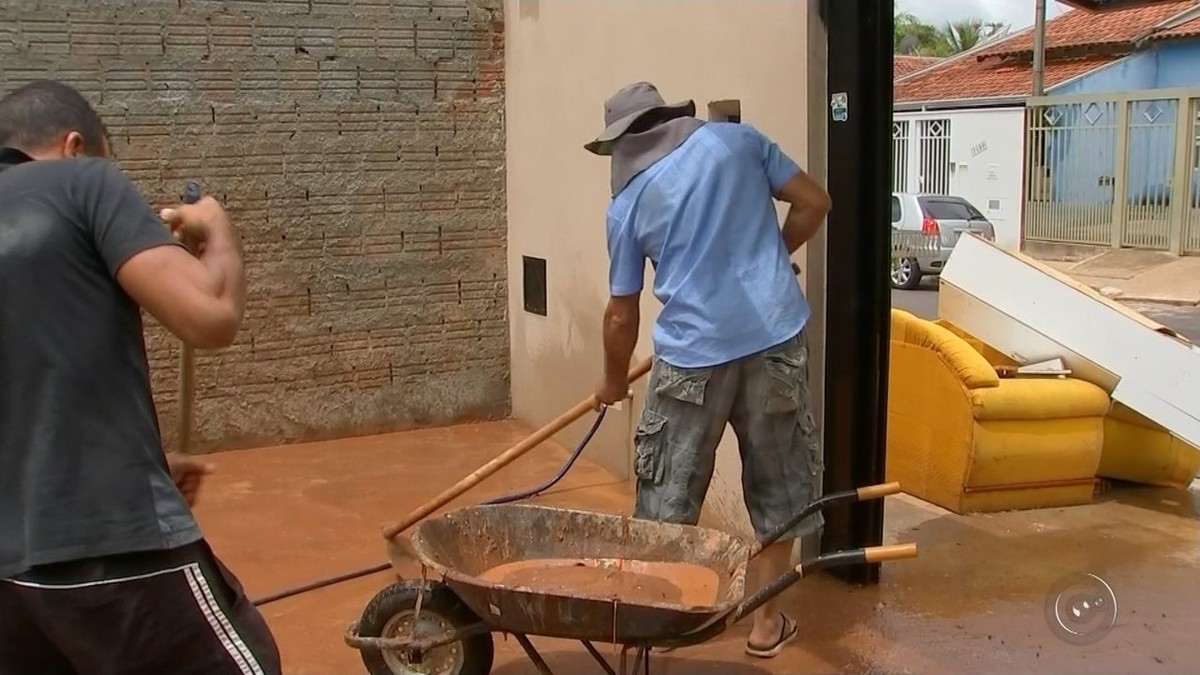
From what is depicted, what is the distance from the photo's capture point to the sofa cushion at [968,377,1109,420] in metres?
5.36

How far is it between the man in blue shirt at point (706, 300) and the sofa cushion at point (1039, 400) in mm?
1809

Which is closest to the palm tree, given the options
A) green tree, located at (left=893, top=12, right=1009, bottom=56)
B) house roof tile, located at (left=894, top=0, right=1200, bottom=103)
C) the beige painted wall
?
green tree, located at (left=893, top=12, right=1009, bottom=56)

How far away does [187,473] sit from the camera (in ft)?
8.23

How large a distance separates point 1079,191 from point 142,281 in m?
19.0

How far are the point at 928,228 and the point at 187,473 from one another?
1583 cm

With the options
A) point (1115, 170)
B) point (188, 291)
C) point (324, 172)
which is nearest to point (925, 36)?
point (1115, 170)

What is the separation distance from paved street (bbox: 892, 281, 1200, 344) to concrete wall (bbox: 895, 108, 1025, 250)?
4.19 meters

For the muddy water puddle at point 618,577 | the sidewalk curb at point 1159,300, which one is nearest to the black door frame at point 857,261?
the muddy water puddle at point 618,577

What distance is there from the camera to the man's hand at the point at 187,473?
2.47 m

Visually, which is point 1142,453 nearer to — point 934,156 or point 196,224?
point 196,224

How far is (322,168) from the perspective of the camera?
7.00 meters

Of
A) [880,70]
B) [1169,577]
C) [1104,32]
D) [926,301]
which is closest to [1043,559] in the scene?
[1169,577]

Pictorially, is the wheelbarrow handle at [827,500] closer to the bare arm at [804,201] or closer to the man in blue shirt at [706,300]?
the man in blue shirt at [706,300]

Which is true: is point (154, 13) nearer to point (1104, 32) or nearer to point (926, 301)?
point (926, 301)
